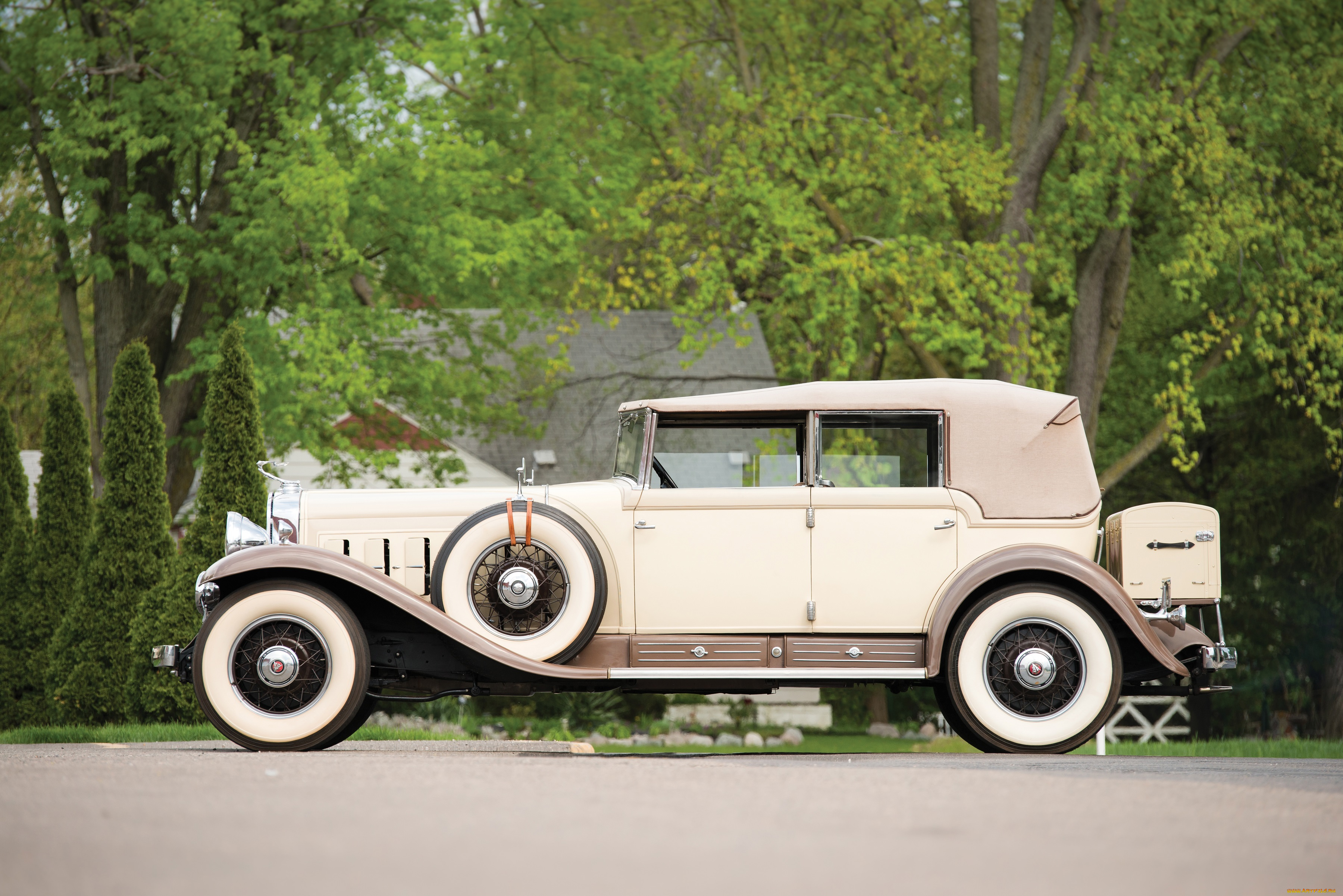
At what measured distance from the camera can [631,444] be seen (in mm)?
8398

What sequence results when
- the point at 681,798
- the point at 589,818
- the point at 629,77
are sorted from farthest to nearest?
the point at 629,77
the point at 681,798
the point at 589,818

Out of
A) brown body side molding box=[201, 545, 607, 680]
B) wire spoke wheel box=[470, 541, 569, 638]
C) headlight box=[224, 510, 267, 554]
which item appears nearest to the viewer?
brown body side molding box=[201, 545, 607, 680]

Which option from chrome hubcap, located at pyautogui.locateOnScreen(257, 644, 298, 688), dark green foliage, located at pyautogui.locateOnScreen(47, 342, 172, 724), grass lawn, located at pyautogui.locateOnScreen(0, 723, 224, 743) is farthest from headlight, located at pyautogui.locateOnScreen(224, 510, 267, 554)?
dark green foliage, located at pyautogui.locateOnScreen(47, 342, 172, 724)

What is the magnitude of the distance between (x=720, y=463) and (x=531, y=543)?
137 cm

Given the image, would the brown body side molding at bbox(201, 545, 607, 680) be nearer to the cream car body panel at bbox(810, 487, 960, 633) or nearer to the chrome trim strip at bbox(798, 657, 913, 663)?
the chrome trim strip at bbox(798, 657, 913, 663)

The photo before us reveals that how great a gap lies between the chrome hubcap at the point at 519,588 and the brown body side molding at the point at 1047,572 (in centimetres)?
232

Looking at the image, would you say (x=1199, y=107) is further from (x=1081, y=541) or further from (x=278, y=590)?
(x=278, y=590)

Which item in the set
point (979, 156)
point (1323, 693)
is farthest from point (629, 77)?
point (1323, 693)

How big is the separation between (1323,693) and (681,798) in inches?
876

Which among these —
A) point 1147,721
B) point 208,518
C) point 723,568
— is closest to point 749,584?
point 723,568

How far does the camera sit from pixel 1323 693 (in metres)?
23.5

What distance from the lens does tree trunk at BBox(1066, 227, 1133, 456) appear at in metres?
18.8

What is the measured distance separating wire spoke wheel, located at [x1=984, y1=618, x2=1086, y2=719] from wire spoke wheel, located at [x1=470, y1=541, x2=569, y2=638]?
2.55 metres

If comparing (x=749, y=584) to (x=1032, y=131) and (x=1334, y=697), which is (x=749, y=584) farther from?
(x=1334, y=697)
